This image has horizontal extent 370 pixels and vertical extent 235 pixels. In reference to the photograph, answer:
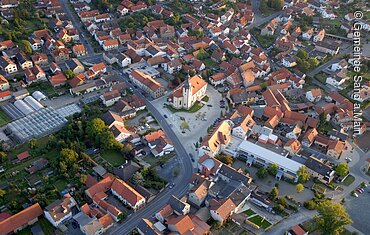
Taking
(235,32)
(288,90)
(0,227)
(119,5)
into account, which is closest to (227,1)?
(235,32)

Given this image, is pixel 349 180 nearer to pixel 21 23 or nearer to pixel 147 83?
pixel 147 83

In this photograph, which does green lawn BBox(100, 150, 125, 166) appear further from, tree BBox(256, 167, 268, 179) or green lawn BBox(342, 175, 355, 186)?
green lawn BBox(342, 175, 355, 186)

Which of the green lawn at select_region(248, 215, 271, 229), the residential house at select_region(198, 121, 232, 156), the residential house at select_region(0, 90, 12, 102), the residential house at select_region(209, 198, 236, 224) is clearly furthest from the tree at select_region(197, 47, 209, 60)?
the green lawn at select_region(248, 215, 271, 229)

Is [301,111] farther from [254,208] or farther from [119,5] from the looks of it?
[119,5]

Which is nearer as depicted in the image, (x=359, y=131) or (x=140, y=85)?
(x=359, y=131)

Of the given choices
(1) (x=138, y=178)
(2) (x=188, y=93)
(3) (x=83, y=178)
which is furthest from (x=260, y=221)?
(2) (x=188, y=93)

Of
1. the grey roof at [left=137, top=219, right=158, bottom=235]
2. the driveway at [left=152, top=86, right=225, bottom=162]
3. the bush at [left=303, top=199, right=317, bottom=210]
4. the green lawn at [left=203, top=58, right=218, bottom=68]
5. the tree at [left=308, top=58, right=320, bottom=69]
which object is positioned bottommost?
the driveway at [left=152, top=86, right=225, bottom=162]
